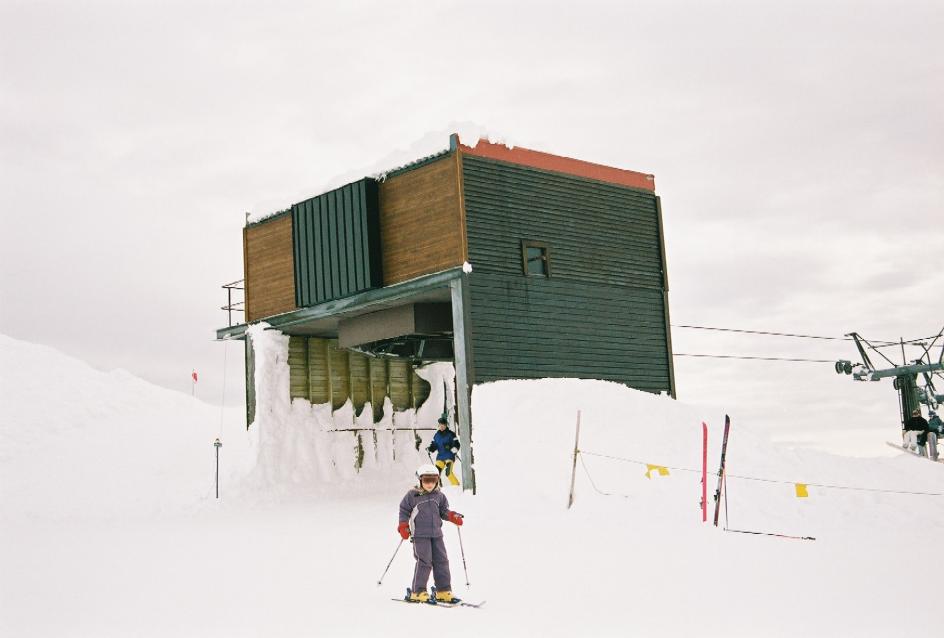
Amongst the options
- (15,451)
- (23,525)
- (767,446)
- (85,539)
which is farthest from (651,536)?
(15,451)

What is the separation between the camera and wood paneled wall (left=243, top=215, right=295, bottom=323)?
2592 cm

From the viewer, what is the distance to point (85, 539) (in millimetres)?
17094

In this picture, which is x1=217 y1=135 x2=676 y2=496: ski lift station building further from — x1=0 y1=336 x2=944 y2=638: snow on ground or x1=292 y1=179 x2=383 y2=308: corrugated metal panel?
x1=0 y1=336 x2=944 y2=638: snow on ground

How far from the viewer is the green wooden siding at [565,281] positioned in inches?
843

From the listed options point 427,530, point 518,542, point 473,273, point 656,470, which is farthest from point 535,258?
point 427,530

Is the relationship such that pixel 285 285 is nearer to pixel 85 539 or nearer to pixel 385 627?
pixel 85 539

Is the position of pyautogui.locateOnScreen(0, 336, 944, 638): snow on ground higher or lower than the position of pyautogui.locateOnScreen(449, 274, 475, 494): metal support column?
lower

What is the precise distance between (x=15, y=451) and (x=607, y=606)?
30.4 metres

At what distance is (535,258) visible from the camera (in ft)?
74.3

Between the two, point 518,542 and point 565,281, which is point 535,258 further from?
point 518,542

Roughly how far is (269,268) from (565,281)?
359 inches

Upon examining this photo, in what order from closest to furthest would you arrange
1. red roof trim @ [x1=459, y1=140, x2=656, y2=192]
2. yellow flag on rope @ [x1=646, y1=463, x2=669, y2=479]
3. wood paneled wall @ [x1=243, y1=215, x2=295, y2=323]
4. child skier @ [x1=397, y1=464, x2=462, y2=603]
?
child skier @ [x1=397, y1=464, x2=462, y2=603] → yellow flag on rope @ [x1=646, y1=463, x2=669, y2=479] → red roof trim @ [x1=459, y1=140, x2=656, y2=192] → wood paneled wall @ [x1=243, y1=215, x2=295, y2=323]

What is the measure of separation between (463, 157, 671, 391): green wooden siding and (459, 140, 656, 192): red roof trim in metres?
0.20

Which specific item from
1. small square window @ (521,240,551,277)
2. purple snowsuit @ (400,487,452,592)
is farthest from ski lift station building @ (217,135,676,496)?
purple snowsuit @ (400,487,452,592)
